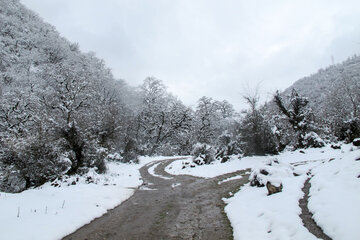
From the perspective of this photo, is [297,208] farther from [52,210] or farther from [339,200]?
[52,210]

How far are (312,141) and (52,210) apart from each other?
19812mm

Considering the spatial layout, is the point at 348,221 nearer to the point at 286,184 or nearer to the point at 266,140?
the point at 286,184

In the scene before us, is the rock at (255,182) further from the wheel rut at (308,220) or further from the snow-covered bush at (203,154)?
Answer: the snow-covered bush at (203,154)

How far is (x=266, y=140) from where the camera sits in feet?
60.1

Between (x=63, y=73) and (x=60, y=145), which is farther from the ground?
(x=63, y=73)

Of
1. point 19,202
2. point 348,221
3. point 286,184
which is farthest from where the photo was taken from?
point 286,184

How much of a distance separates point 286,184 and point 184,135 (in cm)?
3562

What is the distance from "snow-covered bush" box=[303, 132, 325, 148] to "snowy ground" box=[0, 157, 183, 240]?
1621 cm

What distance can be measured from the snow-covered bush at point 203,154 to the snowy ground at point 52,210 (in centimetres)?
1114

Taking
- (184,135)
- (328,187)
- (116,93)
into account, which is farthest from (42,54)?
(328,187)

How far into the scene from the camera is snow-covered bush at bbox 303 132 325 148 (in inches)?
721

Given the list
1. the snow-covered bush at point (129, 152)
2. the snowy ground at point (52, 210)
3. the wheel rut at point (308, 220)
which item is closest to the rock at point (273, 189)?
the wheel rut at point (308, 220)

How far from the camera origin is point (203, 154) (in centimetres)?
2186

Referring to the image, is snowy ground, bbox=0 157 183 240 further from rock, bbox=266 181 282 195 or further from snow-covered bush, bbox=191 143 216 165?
snow-covered bush, bbox=191 143 216 165
